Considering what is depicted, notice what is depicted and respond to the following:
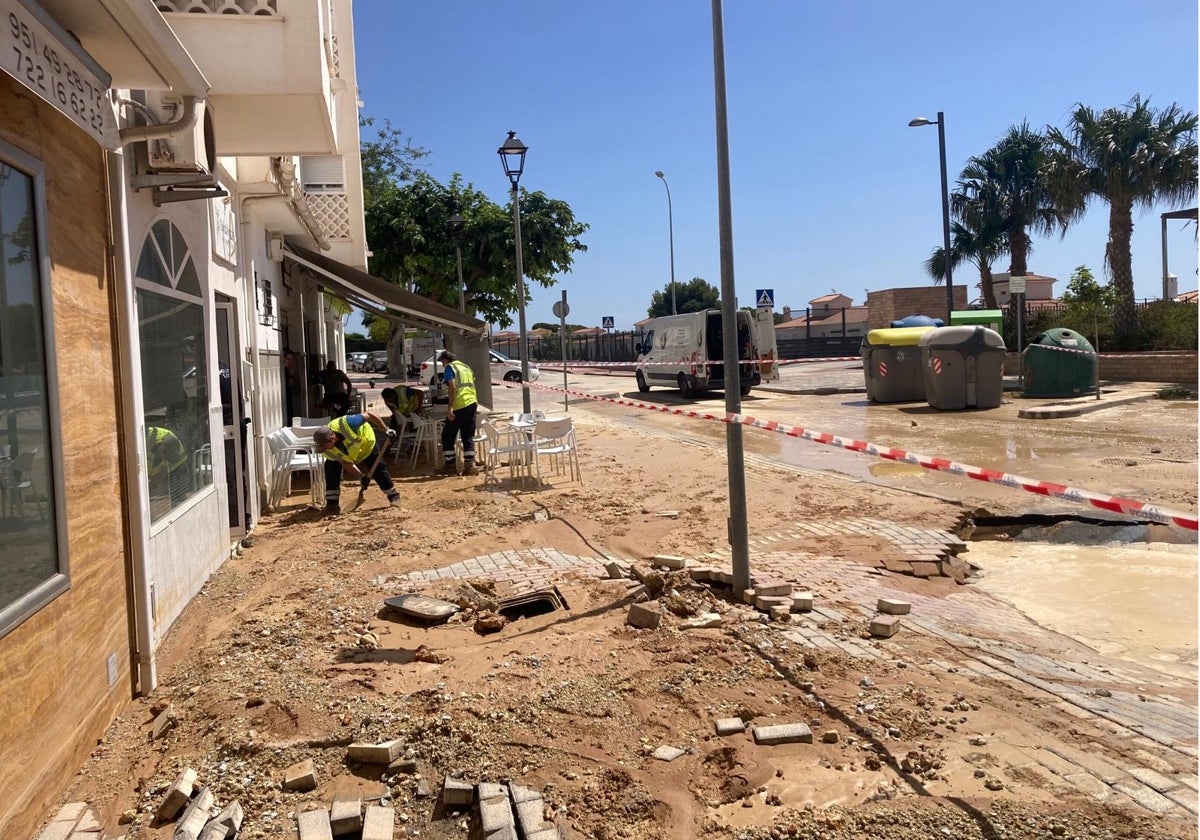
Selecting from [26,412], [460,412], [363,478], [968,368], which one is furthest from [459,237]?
[26,412]

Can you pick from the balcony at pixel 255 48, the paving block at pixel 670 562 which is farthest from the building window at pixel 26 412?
the paving block at pixel 670 562

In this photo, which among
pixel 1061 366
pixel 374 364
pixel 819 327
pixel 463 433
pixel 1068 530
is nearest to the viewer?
pixel 1068 530

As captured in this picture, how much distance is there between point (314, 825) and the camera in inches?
127

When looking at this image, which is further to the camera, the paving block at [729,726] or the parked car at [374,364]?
the parked car at [374,364]

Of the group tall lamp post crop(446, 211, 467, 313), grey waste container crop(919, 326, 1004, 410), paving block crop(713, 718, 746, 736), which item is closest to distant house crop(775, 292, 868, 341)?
tall lamp post crop(446, 211, 467, 313)

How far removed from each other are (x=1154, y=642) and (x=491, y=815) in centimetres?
409

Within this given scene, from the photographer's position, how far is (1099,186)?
82.5 feet

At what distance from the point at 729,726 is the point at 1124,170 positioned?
2601cm

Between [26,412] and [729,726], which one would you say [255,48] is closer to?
[26,412]

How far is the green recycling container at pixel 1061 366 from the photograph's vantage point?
18156mm

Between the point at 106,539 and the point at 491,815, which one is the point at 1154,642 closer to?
the point at 491,815

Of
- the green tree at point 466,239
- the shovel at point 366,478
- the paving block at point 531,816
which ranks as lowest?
the paving block at point 531,816

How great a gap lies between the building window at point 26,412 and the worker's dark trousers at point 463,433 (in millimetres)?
8204

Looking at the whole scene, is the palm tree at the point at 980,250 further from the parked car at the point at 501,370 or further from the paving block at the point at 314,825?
the paving block at the point at 314,825
